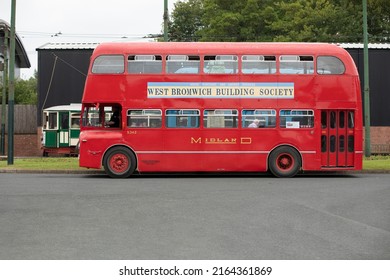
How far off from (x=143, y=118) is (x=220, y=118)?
2.42 m

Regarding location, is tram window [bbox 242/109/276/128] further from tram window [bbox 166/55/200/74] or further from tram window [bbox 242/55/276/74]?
tram window [bbox 166/55/200/74]

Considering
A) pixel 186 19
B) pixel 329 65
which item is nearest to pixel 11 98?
pixel 329 65

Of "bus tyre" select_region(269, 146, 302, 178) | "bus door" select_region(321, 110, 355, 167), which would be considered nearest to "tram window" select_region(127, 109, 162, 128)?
"bus tyre" select_region(269, 146, 302, 178)

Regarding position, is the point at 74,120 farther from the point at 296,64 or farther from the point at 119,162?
the point at 296,64

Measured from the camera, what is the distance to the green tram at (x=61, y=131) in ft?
118

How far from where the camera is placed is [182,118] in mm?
21109

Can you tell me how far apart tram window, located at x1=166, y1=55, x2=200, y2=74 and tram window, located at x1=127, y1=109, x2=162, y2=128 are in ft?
4.60

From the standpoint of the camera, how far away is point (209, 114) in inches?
829

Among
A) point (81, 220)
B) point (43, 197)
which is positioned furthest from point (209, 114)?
point (81, 220)

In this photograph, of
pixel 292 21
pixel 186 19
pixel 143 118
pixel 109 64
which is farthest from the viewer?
pixel 186 19

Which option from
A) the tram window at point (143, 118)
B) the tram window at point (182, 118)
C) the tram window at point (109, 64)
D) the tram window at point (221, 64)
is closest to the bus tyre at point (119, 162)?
the tram window at point (143, 118)

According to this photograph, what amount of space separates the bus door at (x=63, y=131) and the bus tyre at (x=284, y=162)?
695 inches

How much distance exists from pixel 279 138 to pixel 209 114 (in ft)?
7.57
